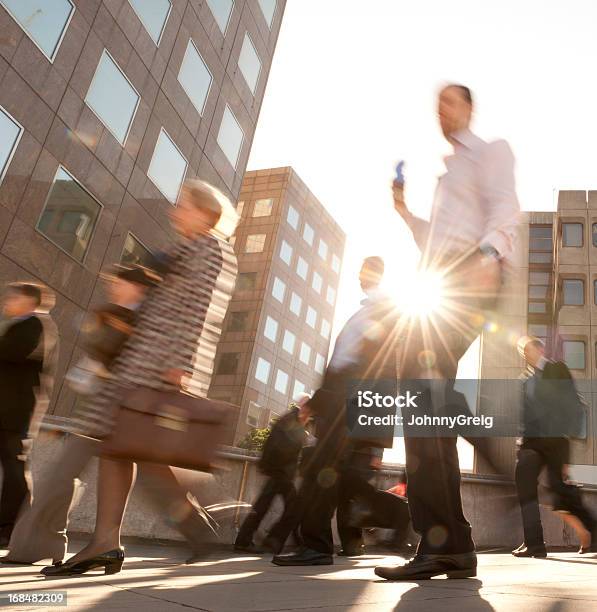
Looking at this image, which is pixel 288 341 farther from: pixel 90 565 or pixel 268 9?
pixel 90 565

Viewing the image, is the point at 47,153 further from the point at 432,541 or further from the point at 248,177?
the point at 248,177

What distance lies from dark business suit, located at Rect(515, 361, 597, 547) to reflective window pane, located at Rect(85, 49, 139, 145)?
12884 millimetres

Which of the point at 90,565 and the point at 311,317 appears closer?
the point at 90,565

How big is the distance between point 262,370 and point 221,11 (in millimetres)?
28709

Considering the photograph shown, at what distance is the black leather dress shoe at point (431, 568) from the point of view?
7.84 feet

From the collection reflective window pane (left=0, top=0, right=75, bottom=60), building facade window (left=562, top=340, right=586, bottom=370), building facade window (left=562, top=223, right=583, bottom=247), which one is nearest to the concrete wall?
reflective window pane (left=0, top=0, right=75, bottom=60)

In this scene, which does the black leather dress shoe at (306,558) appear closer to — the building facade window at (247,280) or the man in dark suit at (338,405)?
the man in dark suit at (338,405)

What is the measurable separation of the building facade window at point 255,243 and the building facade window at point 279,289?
9.69 ft

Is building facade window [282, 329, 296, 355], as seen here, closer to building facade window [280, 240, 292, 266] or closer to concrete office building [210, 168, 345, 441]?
concrete office building [210, 168, 345, 441]

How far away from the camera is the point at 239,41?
69.1ft

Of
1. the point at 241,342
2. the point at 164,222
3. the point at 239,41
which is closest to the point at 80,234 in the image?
the point at 164,222

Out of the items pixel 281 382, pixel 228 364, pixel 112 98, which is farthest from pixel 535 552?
pixel 281 382

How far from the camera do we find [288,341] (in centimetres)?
4769

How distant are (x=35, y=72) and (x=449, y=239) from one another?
12.3m
